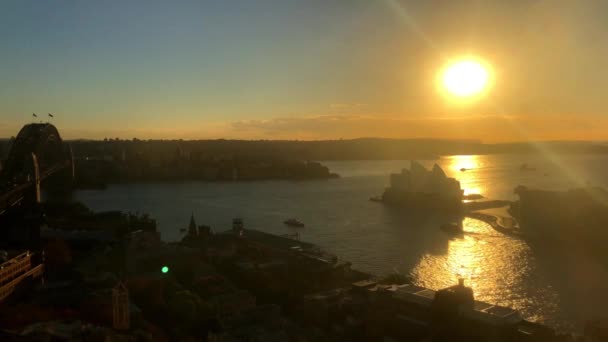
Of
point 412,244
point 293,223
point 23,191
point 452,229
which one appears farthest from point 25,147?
point 452,229

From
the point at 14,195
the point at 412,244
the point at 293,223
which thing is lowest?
the point at 412,244

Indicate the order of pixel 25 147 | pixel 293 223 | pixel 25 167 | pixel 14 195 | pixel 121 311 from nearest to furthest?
pixel 121 311
pixel 14 195
pixel 25 167
pixel 25 147
pixel 293 223

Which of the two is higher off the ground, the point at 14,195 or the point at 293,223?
the point at 14,195

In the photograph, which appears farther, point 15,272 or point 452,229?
point 452,229

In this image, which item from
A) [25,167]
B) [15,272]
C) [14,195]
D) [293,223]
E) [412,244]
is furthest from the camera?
[293,223]

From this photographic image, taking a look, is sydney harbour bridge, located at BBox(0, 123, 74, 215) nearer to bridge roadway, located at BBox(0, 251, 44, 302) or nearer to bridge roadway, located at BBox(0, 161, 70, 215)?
bridge roadway, located at BBox(0, 161, 70, 215)

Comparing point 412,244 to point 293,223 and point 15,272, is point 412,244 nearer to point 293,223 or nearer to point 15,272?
point 293,223

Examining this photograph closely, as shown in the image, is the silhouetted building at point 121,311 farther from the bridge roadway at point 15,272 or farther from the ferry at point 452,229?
the ferry at point 452,229

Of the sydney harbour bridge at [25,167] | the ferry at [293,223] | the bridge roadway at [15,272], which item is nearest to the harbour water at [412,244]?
the ferry at [293,223]
